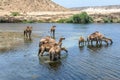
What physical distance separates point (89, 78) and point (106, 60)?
6.61 metres

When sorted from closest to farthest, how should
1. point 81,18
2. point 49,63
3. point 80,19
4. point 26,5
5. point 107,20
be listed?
point 49,63 < point 81,18 < point 80,19 < point 107,20 < point 26,5

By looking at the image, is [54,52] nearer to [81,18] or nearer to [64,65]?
[64,65]

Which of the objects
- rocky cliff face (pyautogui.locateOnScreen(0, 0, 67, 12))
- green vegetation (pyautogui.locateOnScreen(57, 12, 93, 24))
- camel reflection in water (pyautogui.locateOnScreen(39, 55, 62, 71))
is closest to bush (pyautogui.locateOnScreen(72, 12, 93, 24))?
green vegetation (pyautogui.locateOnScreen(57, 12, 93, 24))

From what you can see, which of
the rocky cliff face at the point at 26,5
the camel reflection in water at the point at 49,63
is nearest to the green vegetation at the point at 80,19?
the rocky cliff face at the point at 26,5

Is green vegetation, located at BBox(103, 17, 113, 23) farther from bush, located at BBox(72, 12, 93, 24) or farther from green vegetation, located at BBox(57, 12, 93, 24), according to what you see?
bush, located at BBox(72, 12, 93, 24)

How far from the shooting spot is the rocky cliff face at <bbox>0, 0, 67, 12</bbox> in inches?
4631

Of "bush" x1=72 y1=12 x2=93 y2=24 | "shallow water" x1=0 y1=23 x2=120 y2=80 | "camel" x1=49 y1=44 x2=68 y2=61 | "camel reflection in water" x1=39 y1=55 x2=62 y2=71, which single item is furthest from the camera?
"bush" x1=72 y1=12 x2=93 y2=24

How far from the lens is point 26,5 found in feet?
401

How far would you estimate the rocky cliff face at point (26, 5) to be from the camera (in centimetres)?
11762

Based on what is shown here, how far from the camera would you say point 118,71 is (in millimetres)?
21266

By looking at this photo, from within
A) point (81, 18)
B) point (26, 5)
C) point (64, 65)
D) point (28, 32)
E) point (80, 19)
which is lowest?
point (64, 65)

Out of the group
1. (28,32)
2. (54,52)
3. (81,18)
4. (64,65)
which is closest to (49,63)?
(54,52)

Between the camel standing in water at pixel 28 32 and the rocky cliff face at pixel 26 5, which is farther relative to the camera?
the rocky cliff face at pixel 26 5

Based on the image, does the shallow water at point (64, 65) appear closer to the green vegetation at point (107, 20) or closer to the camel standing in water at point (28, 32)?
the camel standing in water at point (28, 32)
